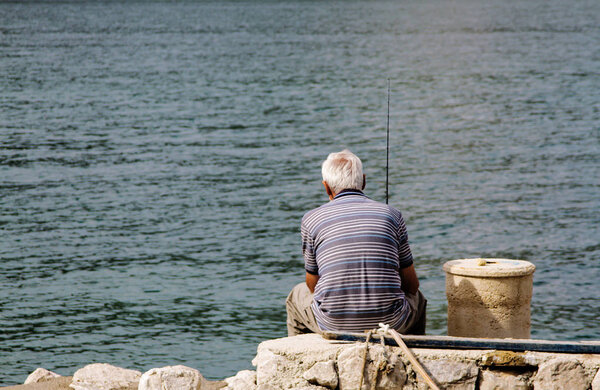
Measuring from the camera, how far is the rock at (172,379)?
6875 mm

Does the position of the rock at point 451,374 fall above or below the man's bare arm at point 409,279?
below

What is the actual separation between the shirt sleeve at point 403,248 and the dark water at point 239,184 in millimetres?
4694

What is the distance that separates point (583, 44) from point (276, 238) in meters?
41.5

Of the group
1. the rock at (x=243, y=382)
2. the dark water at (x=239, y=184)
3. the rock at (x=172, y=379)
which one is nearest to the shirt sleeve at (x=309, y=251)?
the rock at (x=243, y=382)

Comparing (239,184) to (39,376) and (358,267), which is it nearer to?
(39,376)

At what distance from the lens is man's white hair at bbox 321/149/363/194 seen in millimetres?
6202

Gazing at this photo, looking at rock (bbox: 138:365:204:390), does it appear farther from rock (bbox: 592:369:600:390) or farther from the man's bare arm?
rock (bbox: 592:369:600:390)

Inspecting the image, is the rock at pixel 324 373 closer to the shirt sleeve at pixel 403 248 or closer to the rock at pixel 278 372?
the rock at pixel 278 372

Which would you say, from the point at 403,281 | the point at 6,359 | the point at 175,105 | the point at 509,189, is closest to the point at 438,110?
the point at 175,105

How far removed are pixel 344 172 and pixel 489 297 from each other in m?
1.28

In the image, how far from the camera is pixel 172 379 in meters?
6.87

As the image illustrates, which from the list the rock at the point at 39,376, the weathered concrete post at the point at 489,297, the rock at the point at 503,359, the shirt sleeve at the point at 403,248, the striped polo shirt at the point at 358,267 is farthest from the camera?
the rock at the point at 39,376

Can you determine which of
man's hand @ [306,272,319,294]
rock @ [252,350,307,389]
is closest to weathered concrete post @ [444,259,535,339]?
man's hand @ [306,272,319,294]

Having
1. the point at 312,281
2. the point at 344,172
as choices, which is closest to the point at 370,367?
the point at 312,281
